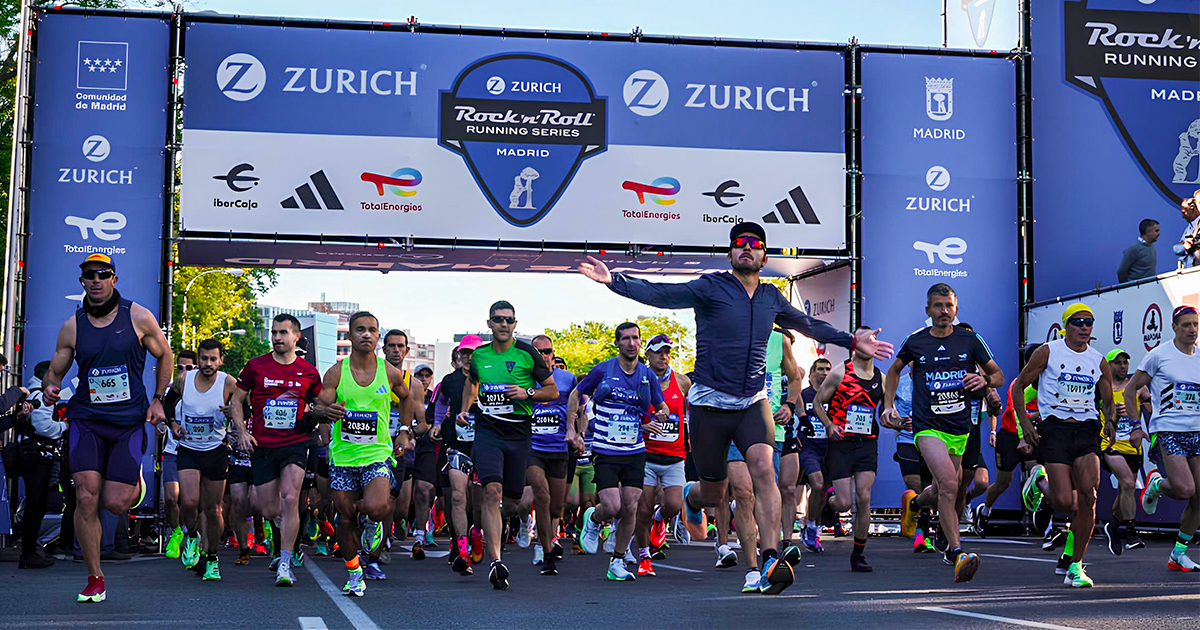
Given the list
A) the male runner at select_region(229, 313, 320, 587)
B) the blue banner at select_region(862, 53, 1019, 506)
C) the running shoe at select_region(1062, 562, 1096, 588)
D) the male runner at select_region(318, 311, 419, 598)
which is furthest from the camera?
the blue banner at select_region(862, 53, 1019, 506)

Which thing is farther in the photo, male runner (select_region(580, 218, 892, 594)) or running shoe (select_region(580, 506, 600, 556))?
running shoe (select_region(580, 506, 600, 556))

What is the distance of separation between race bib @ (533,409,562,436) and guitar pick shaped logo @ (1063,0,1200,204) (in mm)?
12344

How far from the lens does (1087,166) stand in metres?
22.5

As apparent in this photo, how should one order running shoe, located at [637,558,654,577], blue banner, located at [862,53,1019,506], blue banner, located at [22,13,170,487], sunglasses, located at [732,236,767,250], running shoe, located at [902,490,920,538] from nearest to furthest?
sunglasses, located at [732,236,767,250] → running shoe, located at [637,558,654,577] → running shoe, located at [902,490,920,538] → blue banner, located at [22,13,170,487] → blue banner, located at [862,53,1019,506]

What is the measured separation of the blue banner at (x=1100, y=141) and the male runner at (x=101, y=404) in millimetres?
15581

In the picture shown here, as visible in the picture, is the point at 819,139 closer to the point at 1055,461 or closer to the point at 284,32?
the point at 284,32

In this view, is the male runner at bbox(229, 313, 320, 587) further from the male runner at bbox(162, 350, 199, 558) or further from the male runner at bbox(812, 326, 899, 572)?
the male runner at bbox(812, 326, 899, 572)

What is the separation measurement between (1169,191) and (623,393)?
12.9 m

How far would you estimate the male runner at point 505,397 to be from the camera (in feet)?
37.6

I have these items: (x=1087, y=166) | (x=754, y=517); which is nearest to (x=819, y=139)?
(x=1087, y=166)

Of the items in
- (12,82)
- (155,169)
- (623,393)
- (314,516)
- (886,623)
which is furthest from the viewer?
(12,82)

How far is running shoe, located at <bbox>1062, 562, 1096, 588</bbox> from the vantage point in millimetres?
10391

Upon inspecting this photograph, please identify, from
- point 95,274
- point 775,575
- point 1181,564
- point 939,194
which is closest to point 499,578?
point 775,575

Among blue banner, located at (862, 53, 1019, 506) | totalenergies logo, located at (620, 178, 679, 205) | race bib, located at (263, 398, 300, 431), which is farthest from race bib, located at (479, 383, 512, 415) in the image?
blue banner, located at (862, 53, 1019, 506)
